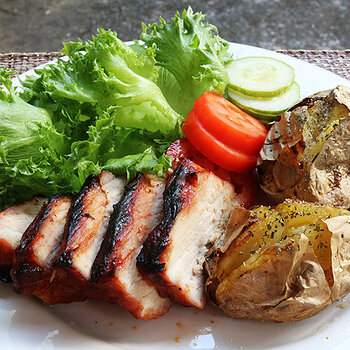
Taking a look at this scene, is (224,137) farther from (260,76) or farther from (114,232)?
(114,232)

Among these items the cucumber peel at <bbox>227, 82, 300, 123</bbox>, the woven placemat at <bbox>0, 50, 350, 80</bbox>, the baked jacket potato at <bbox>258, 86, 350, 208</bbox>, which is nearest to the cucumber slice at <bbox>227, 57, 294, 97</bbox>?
the cucumber peel at <bbox>227, 82, 300, 123</bbox>

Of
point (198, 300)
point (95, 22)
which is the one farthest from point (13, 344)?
point (95, 22)

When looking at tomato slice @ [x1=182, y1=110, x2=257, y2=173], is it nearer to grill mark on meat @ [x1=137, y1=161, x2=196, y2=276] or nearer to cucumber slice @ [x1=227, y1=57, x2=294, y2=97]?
grill mark on meat @ [x1=137, y1=161, x2=196, y2=276]

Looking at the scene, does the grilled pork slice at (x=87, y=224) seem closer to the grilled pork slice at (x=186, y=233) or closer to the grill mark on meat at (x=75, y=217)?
the grill mark on meat at (x=75, y=217)

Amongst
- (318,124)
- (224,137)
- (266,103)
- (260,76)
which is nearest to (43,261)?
(224,137)

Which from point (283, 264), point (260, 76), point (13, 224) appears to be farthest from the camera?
point (260, 76)

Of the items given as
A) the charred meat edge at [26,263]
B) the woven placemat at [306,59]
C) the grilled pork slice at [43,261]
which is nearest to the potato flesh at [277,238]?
the grilled pork slice at [43,261]
